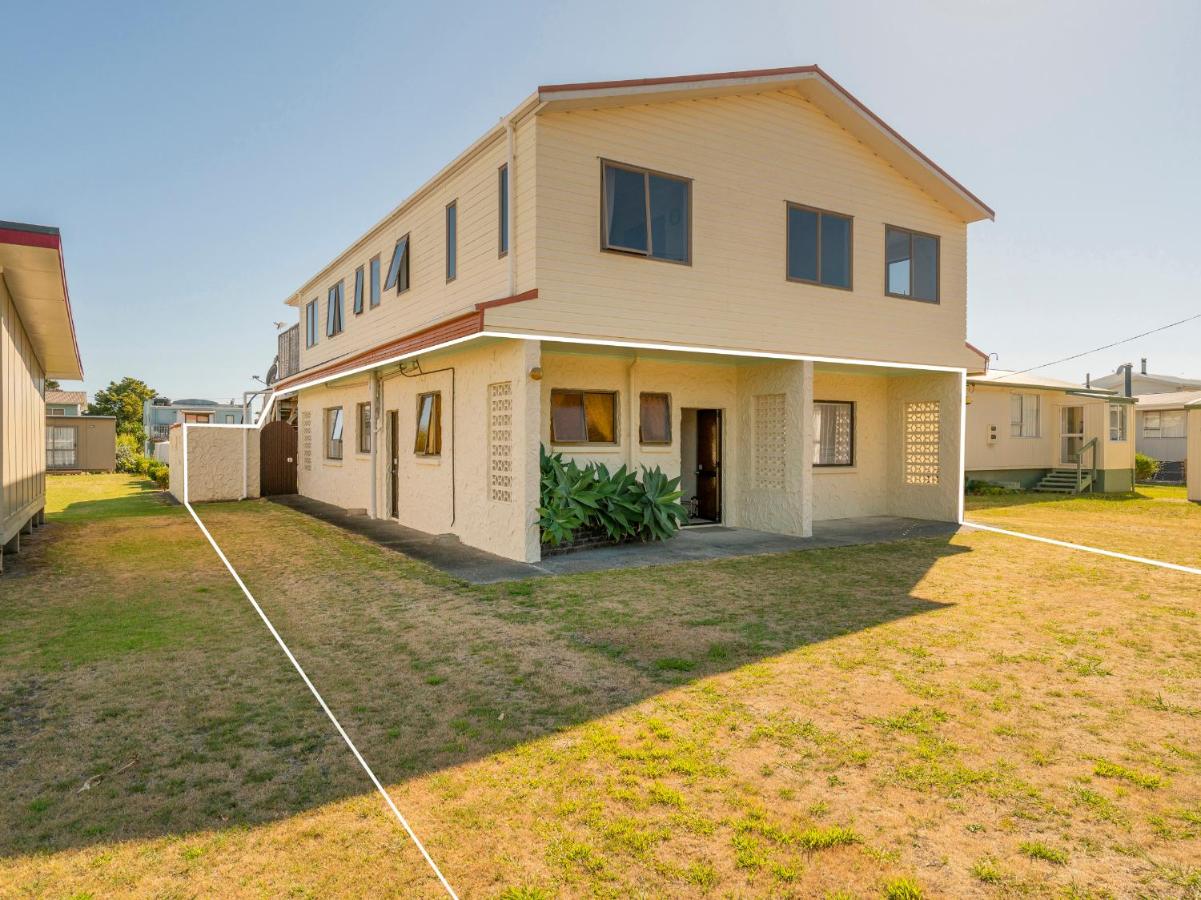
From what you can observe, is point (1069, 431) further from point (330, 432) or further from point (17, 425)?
point (17, 425)

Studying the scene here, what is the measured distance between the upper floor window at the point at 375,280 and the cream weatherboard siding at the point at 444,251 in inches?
7.3

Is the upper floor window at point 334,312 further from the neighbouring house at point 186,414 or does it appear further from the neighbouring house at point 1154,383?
the neighbouring house at point 1154,383

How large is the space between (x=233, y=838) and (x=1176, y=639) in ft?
23.3

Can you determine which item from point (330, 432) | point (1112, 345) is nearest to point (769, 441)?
point (330, 432)

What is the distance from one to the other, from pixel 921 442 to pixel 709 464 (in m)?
4.60

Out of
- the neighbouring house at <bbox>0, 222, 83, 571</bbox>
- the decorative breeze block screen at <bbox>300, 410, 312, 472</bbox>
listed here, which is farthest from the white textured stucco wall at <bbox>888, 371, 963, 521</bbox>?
the decorative breeze block screen at <bbox>300, 410, 312, 472</bbox>

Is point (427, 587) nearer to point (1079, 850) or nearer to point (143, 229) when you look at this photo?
point (1079, 850)

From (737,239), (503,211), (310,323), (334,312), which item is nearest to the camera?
(503,211)

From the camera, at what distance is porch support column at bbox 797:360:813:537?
1178 cm

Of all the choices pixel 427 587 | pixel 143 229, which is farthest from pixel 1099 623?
pixel 143 229

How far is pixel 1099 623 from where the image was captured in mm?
6531

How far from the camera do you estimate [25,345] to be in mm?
10844

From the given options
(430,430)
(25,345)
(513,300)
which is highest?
(513,300)

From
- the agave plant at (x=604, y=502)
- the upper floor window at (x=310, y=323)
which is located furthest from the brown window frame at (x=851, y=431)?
the upper floor window at (x=310, y=323)
